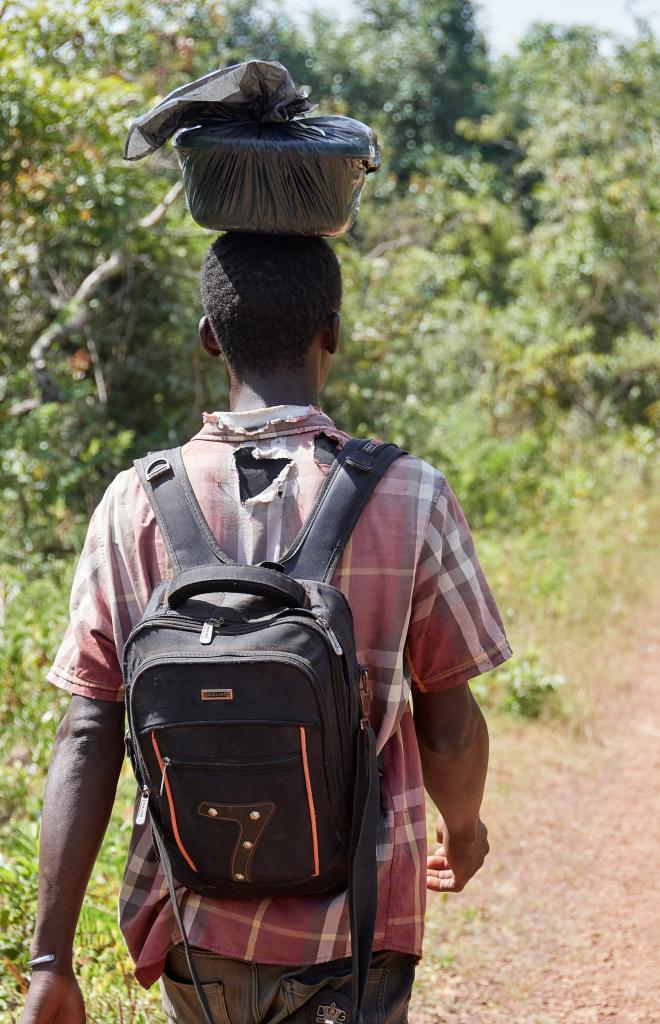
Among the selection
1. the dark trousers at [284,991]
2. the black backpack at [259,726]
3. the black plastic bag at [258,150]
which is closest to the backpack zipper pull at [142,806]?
the black backpack at [259,726]

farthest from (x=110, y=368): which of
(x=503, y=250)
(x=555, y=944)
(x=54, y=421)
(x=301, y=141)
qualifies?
(x=503, y=250)

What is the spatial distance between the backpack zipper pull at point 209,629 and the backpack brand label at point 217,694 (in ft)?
0.21

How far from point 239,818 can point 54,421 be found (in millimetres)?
5231

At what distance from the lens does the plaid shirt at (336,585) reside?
5.07 feet

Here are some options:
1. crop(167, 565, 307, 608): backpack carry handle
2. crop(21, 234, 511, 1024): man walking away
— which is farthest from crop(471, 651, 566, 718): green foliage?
crop(167, 565, 307, 608): backpack carry handle

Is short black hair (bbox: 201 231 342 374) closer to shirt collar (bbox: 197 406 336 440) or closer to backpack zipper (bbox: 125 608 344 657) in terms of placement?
shirt collar (bbox: 197 406 336 440)

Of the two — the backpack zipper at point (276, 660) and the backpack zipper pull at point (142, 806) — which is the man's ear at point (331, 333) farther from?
the backpack zipper pull at point (142, 806)

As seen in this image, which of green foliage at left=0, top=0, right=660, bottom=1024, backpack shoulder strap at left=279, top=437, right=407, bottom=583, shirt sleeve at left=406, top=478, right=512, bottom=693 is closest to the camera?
backpack shoulder strap at left=279, top=437, right=407, bottom=583

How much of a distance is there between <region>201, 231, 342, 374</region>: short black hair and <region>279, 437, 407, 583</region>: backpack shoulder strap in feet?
0.65

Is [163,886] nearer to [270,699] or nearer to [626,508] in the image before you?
[270,699]

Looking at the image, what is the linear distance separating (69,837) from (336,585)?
0.54 metres

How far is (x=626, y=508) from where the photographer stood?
8.70 metres

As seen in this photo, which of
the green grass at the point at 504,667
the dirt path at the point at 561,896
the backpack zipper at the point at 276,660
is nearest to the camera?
the backpack zipper at the point at 276,660

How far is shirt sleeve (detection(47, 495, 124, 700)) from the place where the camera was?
1.64m
